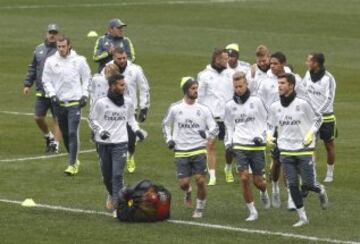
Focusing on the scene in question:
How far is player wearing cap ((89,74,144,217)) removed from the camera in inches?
834

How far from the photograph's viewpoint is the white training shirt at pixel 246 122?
69.4 ft

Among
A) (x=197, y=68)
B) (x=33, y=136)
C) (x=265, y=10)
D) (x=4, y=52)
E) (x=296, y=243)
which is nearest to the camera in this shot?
(x=296, y=243)

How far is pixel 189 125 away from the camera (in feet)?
69.6

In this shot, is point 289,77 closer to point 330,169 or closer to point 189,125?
point 189,125

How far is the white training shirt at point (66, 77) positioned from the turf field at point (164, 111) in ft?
4.95

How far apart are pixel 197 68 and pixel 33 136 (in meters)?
12.3

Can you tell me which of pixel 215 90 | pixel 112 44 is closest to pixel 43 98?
pixel 112 44

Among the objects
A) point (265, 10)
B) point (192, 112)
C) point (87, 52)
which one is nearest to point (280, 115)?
point (192, 112)

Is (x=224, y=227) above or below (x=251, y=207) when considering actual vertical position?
below

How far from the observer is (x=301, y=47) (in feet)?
153

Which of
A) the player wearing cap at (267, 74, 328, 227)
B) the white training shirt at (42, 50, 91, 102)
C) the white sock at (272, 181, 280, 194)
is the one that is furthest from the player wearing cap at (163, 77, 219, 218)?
the white training shirt at (42, 50, 91, 102)

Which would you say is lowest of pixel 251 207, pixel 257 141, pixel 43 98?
pixel 251 207

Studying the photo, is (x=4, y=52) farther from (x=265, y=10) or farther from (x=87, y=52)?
(x=265, y=10)

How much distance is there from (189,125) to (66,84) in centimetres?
526
